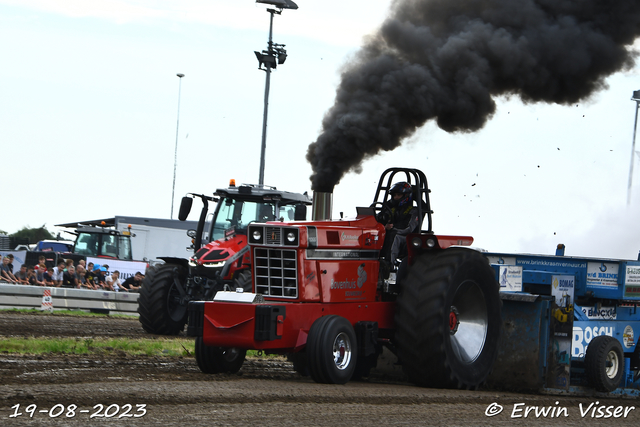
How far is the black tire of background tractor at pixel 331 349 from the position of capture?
8.34 metres

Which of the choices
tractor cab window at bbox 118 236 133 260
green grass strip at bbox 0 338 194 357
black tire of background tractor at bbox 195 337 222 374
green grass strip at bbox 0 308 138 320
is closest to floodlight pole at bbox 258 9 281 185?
tractor cab window at bbox 118 236 133 260

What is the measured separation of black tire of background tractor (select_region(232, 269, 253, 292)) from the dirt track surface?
3.80 m

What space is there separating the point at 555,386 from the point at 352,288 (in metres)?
2.45

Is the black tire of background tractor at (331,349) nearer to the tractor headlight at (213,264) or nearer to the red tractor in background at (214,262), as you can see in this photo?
the red tractor in background at (214,262)

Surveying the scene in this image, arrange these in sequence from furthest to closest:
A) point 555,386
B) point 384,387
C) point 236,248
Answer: point 236,248
point 555,386
point 384,387

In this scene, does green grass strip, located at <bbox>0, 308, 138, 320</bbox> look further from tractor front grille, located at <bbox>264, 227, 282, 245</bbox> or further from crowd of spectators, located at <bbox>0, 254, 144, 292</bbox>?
tractor front grille, located at <bbox>264, 227, 282, 245</bbox>

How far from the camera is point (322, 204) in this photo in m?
11.4

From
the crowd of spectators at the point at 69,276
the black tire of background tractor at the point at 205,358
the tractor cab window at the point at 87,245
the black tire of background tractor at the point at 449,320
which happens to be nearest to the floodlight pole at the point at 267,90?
the crowd of spectators at the point at 69,276

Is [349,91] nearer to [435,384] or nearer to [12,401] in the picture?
[435,384]

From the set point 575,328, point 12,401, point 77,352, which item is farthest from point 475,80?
point 12,401

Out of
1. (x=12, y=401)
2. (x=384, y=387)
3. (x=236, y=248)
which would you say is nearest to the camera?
(x=12, y=401)

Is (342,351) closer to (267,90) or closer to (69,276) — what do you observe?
(69,276)

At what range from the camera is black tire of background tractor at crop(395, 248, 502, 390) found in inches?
348

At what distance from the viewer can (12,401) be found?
6.47 meters
